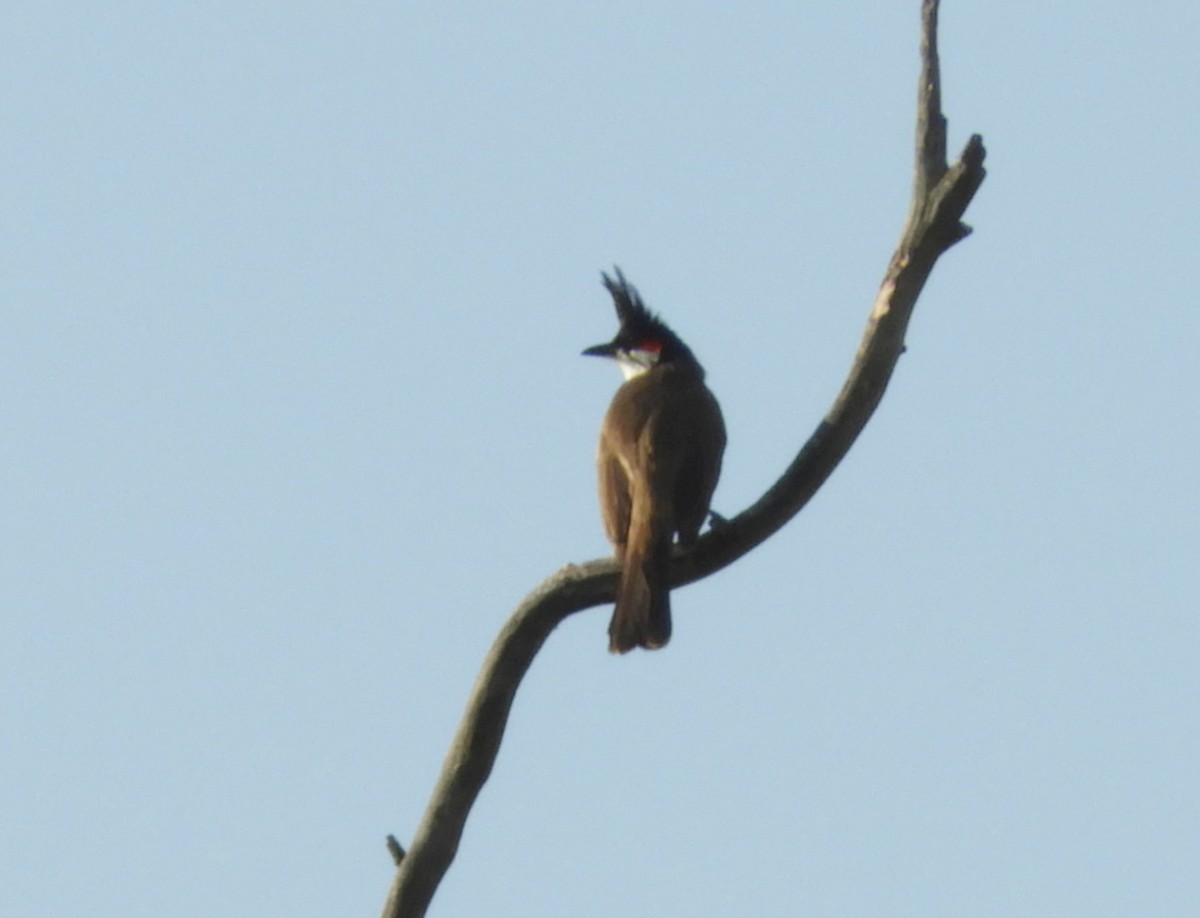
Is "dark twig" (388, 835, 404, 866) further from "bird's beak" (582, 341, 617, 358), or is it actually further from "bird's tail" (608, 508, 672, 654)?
"bird's beak" (582, 341, 617, 358)

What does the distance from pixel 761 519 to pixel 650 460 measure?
1.17 metres

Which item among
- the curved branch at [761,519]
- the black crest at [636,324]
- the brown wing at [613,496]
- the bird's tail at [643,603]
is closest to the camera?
the curved branch at [761,519]

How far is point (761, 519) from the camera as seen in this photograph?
721 cm

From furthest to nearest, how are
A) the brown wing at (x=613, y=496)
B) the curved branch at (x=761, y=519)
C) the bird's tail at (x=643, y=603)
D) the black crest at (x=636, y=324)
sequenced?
the black crest at (x=636, y=324), the brown wing at (x=613, y=496), the bird's tail at (x=643, y=603), the curved branch at (x=761, y=519)

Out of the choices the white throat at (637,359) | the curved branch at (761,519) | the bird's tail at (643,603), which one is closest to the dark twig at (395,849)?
the curved branch at (761,519)

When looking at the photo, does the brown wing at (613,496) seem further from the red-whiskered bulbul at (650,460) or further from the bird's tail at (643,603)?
the bird's tail at (643,603)

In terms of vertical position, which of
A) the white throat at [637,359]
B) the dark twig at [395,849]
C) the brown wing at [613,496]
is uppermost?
the white throat at [637,359]

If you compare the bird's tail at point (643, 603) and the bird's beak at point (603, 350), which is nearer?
the bird's tail at point (643, 603)

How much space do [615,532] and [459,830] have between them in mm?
1720

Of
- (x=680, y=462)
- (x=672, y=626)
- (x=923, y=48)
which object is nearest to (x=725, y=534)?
(x=672, y=626)

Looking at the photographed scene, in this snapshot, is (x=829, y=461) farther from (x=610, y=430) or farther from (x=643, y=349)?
(x=643, y=349)

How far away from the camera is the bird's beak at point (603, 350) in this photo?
9.53 m

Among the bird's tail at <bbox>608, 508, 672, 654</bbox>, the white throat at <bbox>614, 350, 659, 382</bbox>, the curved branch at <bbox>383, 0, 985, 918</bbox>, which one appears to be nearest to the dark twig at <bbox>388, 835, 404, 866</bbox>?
the curved branch at <bbox>383, 0, 985, 918</bbox>

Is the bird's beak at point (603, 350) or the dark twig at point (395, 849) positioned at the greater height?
the bird's beak at point (603, 350)
